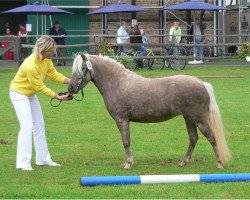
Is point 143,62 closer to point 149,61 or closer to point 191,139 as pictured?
point 149,61

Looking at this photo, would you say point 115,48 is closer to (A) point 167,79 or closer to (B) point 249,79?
(B) point 249,79

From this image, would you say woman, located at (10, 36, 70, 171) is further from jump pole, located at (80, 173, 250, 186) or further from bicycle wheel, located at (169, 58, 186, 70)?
bicycle wheel, located at (169, 58, 186, 70)

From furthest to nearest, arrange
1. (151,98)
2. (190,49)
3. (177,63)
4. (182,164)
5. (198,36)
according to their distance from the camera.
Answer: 1. (198,36)
2. (190,49)
3. (177,63)
4. (182,164)
5. (151,98)

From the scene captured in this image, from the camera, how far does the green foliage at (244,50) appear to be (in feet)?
110

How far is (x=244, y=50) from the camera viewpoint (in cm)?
3406

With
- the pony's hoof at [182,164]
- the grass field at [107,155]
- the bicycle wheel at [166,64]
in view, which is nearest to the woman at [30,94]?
the grass field at [107,155]

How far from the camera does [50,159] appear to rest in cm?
1191

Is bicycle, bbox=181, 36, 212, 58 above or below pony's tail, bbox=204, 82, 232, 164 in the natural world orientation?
above

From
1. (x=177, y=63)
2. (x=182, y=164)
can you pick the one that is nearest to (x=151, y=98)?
(x=182, y=164)

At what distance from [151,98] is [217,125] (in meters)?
1.03

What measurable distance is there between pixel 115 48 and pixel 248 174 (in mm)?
24313

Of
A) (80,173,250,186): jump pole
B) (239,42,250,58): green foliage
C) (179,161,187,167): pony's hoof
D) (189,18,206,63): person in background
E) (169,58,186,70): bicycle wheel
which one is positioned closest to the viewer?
(80,173,250,186): jump pole

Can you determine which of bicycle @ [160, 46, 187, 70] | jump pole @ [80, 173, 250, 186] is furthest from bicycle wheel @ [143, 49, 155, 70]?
jump pole @ [80, 173, 250, 186]

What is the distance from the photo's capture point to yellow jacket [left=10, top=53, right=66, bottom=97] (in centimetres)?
1138
